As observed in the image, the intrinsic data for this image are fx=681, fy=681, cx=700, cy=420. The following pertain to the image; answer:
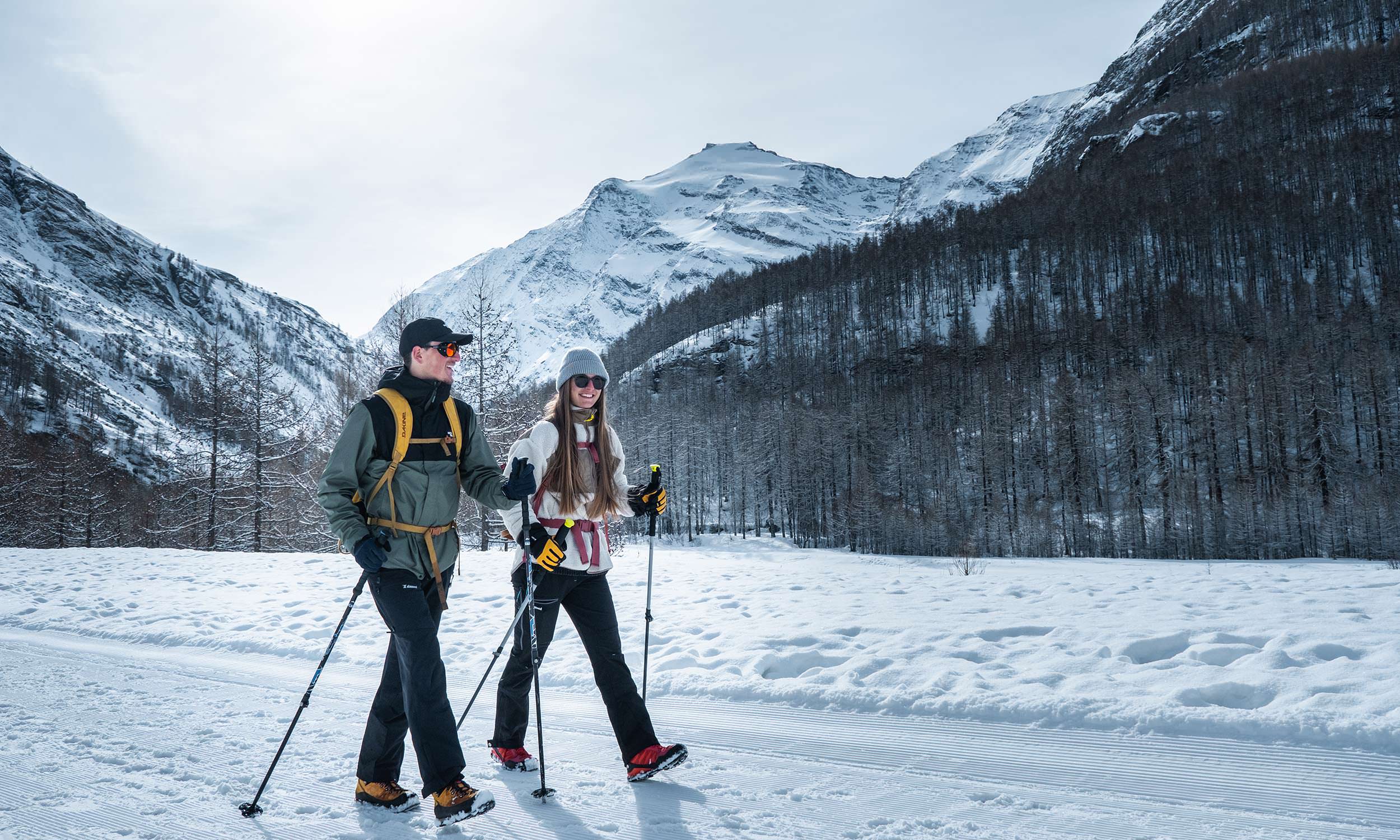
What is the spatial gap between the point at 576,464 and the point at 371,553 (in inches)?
44.4

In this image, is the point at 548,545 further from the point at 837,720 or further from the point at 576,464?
the point at 837,720

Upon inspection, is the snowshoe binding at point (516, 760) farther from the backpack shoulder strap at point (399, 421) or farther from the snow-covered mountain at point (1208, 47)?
the snow-covered mountain at point (1208, 47)

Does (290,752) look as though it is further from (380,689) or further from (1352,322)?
(1352,322)

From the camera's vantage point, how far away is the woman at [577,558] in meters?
3.61

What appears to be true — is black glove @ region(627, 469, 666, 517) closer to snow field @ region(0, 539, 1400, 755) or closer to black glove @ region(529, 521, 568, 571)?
black glove @ region(529, 521, 568, 571)

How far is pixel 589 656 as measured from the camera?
3771 mm

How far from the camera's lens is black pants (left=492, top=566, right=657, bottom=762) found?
3.62 metres

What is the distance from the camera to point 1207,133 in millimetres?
114312

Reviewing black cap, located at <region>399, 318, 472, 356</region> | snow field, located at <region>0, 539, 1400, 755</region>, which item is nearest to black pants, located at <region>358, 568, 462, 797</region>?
black cap, located at <region>399, 318, 472, 356</region>

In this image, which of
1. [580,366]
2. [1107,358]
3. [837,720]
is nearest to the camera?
[580,366]

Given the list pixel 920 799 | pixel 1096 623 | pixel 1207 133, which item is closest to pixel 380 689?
pixel 920 799

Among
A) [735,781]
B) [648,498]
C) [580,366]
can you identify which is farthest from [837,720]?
[580,366]

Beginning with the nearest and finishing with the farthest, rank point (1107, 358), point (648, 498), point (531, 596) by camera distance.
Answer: point (531, 596), point (648, 498), point (1107, 358)

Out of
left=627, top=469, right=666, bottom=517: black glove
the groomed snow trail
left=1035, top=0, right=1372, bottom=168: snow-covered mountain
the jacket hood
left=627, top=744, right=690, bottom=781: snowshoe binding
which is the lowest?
the groomed snow trail
